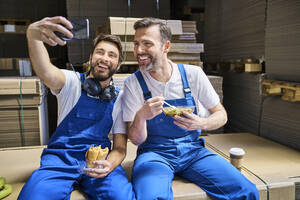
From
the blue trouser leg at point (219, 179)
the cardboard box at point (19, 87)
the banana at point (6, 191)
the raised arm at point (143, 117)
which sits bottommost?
the banana at point (6, 191)

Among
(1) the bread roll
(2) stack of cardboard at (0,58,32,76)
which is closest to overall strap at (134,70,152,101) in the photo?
(1) the bread roll

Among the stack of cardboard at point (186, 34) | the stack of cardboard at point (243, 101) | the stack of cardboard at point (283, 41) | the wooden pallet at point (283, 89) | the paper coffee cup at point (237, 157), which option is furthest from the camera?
the stack of cardboard at point (186, 34)

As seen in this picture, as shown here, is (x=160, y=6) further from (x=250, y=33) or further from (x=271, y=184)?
(x=271, y=184)

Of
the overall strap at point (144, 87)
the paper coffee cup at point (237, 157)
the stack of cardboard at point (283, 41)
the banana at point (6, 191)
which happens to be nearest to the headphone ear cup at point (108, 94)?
the overall strap at point (144, 87)

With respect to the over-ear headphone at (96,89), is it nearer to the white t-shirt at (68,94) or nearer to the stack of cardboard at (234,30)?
the white t-shirt at (68,94)

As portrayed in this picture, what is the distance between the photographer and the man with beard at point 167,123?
235 cm

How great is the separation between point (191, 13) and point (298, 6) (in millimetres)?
3961

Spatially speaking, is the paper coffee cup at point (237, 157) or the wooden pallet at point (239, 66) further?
the wooden pallet at point (239, 66)

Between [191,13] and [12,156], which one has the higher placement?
[191,13]

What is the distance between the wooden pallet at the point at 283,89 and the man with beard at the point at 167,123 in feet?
3.94

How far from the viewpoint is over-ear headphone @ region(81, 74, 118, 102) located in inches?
97.6

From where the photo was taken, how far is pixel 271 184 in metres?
2.56

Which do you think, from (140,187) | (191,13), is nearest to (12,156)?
(140,187)

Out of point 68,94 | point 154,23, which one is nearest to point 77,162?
point 68,94
